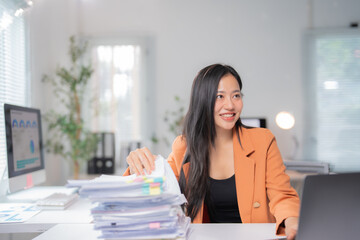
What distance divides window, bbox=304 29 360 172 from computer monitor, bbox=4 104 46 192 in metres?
3.13

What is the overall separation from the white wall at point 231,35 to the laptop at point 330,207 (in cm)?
332

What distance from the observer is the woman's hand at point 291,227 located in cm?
102

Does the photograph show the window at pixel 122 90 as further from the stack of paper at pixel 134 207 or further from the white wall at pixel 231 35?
the stack of paper at pixel 134 207

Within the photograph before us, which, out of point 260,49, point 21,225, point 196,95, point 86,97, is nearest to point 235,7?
point 260,49

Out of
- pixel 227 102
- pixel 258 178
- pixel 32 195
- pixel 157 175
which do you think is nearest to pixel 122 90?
pixel 32 195

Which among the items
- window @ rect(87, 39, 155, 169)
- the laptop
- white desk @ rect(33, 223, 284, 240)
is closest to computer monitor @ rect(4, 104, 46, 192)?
white desk @ rect(33, 223, 284, 240)

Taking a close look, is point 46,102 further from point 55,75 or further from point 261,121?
point 261,121

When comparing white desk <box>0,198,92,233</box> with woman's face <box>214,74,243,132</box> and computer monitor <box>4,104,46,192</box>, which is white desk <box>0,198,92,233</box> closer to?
computer monitor <box>4,104,46,192</box>

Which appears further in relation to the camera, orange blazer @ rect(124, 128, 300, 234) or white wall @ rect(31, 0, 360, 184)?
white wall @ rect(31, 0, 360, 184)

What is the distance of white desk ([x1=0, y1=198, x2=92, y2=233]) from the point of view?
4.74ft

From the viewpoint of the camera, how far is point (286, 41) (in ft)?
13.6

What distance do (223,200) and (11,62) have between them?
2.02m

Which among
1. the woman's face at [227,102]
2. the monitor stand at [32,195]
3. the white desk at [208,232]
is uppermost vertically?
the woman's face at [227,102]

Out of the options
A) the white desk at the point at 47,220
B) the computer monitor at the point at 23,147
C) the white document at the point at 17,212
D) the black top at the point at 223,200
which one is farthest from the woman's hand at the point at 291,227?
the computer monitor at the point at 23,147
